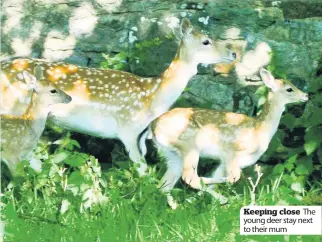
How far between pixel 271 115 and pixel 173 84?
0.85 meters

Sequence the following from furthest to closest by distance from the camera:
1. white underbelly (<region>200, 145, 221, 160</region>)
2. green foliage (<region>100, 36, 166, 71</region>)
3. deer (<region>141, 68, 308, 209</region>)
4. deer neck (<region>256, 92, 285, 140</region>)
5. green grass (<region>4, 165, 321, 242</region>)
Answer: green foliage (<region>100, 36, 166, 71</region>) < deer neck (<region>256, 92, 285, 140</region>) < white underbelly (<region>200, 145, 221, 160</region>) < deer (<region>141, 68, 308, 209</region>) < green grass (<region>4, 165, 321, 242</region>)

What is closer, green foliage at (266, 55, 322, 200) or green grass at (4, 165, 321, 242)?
green grass at (4, 165, 321, 242)

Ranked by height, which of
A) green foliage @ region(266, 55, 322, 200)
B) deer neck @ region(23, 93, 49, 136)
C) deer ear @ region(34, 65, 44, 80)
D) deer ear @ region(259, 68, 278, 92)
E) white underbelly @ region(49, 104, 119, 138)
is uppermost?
deer ear @ region(34, 65, 44, 80)

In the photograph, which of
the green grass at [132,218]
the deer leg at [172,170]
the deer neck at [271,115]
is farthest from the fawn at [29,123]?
the deer neck at [271,115]

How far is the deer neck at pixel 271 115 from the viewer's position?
8852mm

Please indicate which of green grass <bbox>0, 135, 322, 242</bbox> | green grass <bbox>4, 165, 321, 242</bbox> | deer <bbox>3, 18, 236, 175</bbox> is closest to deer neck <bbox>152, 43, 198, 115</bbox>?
deer <bbox>3, 18, 236, 175</bbox>

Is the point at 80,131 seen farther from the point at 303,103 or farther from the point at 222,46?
the point at 303,103

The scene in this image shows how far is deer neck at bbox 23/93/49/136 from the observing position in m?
8.64

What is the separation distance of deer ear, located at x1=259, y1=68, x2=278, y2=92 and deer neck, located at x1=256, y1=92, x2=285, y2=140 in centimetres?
6

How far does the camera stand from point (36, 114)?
341 inches

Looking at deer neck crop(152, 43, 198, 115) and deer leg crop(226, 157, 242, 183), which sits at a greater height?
deer neck crop(152, 43, 198, 115)

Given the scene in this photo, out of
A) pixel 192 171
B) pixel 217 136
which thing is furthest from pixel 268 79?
pixel 192 171

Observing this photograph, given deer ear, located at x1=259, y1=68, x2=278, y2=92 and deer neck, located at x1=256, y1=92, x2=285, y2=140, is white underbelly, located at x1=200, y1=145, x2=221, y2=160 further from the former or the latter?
deer ear, located at x1=259, y1=68, x2=278, y2=92

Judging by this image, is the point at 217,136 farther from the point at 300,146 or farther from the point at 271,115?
the point at 300,146
